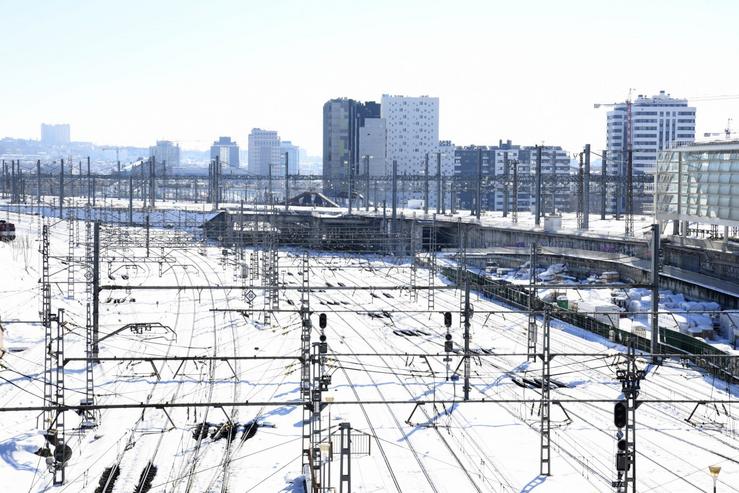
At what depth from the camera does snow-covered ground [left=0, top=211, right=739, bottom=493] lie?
45.6ft

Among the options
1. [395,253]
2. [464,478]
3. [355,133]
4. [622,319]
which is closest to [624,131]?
[355,133]

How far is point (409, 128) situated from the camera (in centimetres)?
11762

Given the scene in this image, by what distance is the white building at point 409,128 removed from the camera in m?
116

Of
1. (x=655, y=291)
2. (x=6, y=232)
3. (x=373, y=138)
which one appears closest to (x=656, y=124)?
(x=373, y=138)

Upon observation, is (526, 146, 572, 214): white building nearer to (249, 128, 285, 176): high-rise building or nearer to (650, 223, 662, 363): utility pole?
(650, 223, 662, 363): utility pole

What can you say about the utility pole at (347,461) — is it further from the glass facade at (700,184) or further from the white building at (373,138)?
the white building at (373,138)

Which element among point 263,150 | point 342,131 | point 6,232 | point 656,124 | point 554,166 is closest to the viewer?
point 6,232

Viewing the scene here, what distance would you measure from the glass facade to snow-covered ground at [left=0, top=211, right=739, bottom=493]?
23.3 feet

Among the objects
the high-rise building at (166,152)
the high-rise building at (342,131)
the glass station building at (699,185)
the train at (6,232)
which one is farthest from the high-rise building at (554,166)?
the high-rise building at (166,152)

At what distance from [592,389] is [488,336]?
6274mm

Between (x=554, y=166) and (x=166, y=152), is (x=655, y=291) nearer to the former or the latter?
(x=554, y=166)

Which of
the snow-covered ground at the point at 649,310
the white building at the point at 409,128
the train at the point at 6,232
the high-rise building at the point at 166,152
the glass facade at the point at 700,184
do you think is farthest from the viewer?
the high-rise building at the point at 166,152

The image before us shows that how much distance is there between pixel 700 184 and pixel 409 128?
8771 centimetres

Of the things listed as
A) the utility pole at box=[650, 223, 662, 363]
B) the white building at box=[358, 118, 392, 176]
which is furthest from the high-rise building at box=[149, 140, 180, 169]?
the utility pole at box=[650, 223, 662, 363]
